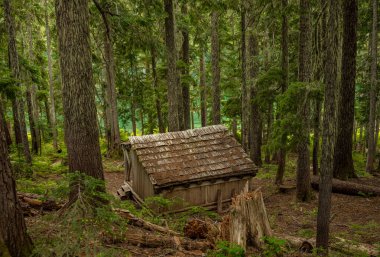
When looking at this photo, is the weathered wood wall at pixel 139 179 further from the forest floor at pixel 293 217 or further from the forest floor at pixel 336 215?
the forest floor at pixel 336 215

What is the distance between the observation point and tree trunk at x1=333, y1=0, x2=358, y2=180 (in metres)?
13.7

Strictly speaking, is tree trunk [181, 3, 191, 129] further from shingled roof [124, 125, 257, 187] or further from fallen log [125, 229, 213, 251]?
fallen log [125, 229, 213, 251]

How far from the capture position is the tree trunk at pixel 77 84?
21.7ft

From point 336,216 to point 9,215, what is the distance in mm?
10715

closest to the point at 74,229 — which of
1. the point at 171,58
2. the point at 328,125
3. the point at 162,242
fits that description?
the point at 162,242

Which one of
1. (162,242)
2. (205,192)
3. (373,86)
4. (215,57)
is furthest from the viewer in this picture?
(215,57)

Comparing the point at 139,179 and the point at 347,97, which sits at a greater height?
the point at 347,97

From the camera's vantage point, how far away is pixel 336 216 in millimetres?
11359

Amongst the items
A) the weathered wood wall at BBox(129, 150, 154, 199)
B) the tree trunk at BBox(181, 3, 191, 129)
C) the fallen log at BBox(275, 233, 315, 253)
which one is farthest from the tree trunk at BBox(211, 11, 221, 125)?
the fallen log at BBox(275, 233, 315, 253)

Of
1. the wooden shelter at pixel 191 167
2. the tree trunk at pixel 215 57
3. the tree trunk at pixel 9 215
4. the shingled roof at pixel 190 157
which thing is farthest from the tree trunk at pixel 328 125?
the tree trunk at pixel 215 57

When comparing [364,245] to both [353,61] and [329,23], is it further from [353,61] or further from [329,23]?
[353,61]

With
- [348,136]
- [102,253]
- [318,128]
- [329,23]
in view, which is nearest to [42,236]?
[102,253]

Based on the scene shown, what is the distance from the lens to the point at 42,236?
15.6 feet

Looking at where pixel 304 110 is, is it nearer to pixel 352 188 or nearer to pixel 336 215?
pixel 336 215
